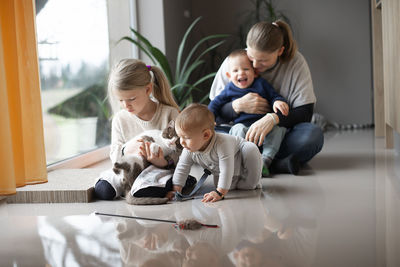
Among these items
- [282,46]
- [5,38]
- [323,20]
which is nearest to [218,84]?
[282,46]

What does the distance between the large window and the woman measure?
0.77m

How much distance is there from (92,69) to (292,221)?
2025mm

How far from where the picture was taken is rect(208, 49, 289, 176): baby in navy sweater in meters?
2.38

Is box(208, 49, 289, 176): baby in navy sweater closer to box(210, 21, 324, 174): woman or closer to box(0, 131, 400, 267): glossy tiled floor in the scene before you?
box(210, 21, 324, 174): woman

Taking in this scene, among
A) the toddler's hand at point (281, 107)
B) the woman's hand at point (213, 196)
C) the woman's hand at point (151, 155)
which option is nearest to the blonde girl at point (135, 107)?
the woman's hand at point (151, 155)

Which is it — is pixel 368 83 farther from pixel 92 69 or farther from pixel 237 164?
pixel 237 164

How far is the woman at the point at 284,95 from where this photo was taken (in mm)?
2314

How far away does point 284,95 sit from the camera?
8.30 ft

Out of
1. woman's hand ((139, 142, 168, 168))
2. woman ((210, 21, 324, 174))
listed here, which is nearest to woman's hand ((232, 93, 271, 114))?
woman ((210, 21, 324, 174))

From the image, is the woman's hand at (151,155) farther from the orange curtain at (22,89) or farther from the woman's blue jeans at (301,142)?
the woman's blue jeans at (301,142)

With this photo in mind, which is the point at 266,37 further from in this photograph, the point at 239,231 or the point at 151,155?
the point at 239,231

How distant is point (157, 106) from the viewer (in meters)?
2.21

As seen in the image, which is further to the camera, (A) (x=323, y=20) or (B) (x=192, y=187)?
(A) (x=323, y=20)

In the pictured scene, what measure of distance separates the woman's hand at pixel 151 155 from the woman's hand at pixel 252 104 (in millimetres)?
578
